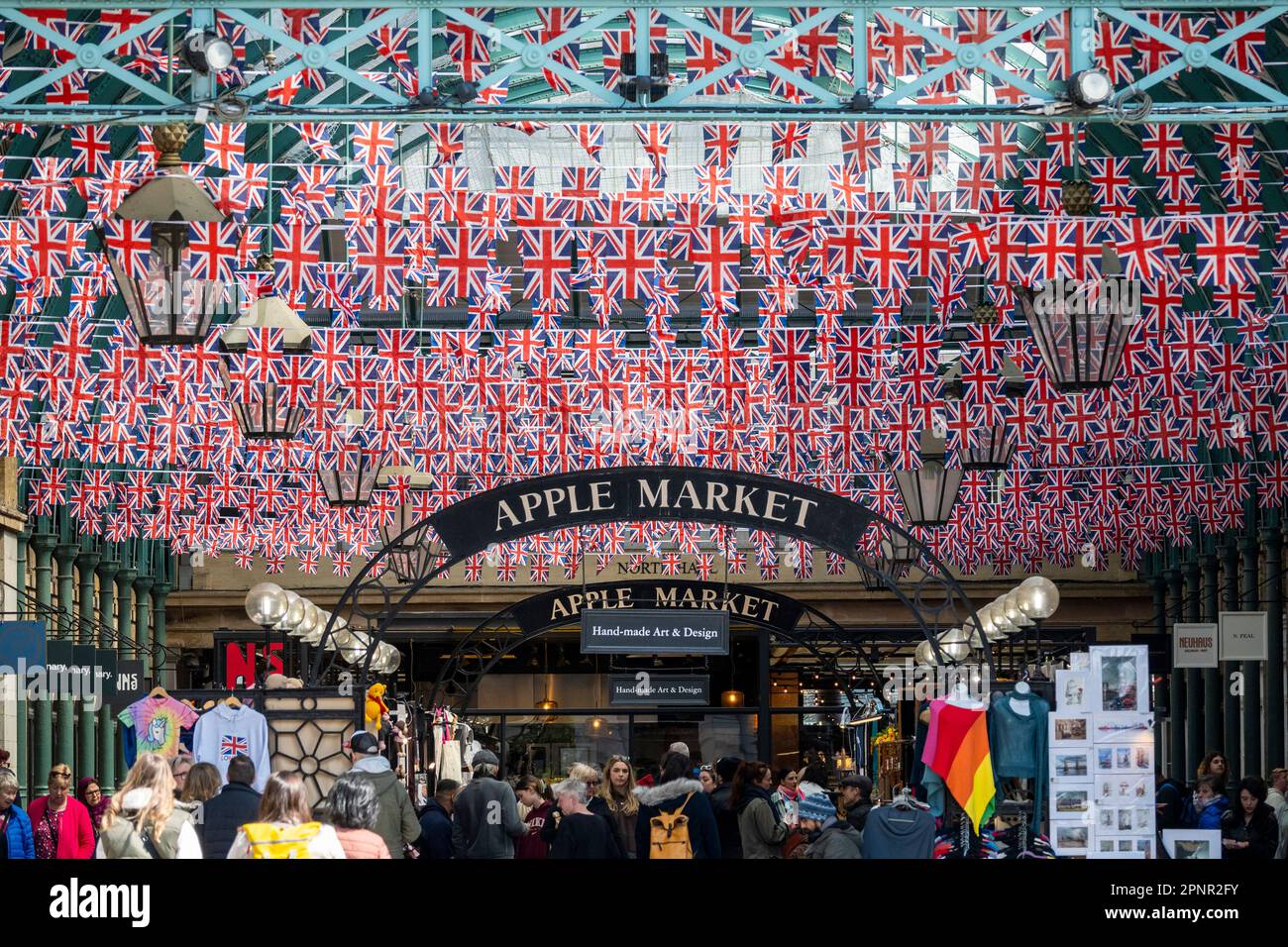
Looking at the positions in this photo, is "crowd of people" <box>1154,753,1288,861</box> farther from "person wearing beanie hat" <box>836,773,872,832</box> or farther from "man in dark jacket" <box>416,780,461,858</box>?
"man in dark jacket" <box>416,780,461,858</box>

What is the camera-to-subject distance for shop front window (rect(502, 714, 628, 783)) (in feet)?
126

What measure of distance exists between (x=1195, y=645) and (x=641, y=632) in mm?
10527

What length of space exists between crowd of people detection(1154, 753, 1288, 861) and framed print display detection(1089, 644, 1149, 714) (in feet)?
4.20

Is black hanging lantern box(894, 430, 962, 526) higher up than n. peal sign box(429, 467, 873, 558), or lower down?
higher up

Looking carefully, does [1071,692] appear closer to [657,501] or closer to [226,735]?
[657,501]

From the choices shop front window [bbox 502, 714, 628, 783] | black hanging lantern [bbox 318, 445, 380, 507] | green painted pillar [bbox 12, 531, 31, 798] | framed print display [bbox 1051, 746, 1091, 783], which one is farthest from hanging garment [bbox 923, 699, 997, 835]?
shop front window [bbox 502, 714, 628, 783]

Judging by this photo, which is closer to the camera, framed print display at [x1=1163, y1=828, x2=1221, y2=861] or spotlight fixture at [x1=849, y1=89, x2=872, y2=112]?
spotlight fixture at [x1=849, y1=89, x2=872, y2=112]

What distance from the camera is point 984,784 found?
14375 millimetres

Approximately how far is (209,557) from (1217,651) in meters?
22.2

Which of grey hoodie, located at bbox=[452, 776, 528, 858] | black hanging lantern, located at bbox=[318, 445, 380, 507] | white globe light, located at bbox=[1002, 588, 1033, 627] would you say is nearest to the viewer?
grey hoodie, located at bbox=[452, 776, 528, 858]

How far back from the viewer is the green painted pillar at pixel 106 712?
34906 millimetres
